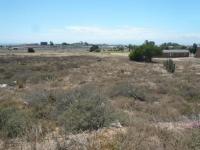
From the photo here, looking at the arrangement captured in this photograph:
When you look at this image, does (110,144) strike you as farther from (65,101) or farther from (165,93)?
(165,93)

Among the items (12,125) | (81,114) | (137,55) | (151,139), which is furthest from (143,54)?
(151,139)

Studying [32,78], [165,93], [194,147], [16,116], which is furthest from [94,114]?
[32,78]

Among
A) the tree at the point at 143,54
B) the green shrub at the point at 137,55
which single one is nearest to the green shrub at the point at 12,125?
the green shrub at the point at 137,55

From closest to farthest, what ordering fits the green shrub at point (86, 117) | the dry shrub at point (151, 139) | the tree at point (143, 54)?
the dry shrub at point (151, 139)
the green shrub at point (86, 117)
the tree at point (143, 54)

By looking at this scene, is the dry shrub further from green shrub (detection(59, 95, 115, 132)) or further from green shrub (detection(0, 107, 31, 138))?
green shrub (detection(0, 107, 31, 138))

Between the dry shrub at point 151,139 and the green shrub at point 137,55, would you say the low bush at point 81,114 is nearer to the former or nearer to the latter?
the dry shrub at point 151,139

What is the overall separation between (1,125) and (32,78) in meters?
28.4

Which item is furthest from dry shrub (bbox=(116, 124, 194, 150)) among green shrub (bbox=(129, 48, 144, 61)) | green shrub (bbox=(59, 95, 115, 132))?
green shrub (bbox=(129, 48, 144, 61))

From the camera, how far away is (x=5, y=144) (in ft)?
25.6

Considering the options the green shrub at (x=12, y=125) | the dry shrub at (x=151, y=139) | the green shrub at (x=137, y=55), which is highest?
the dry shrub at (x=151, y=139)

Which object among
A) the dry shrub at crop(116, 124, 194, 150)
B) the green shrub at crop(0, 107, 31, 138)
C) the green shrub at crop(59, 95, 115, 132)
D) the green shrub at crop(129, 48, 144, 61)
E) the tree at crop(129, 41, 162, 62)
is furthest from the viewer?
the tree at crop(129, 41, 162, 62)

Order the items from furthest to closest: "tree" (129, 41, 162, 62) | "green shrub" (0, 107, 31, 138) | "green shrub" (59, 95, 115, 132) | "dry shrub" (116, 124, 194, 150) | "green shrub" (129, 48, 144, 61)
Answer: "tree" (129, 41, 162, 62) → "green shrub" (129, 48, 144, 61) → "green shrub" (59, 95, 115, 132) → "green shrub" (0, 107, 31, 138) → "dry shrub" (116, 124, 194, 150)

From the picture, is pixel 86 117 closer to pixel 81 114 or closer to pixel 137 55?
pixel 81 114

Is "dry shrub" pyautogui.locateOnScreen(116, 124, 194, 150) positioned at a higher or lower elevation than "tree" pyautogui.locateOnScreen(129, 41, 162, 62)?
higher
